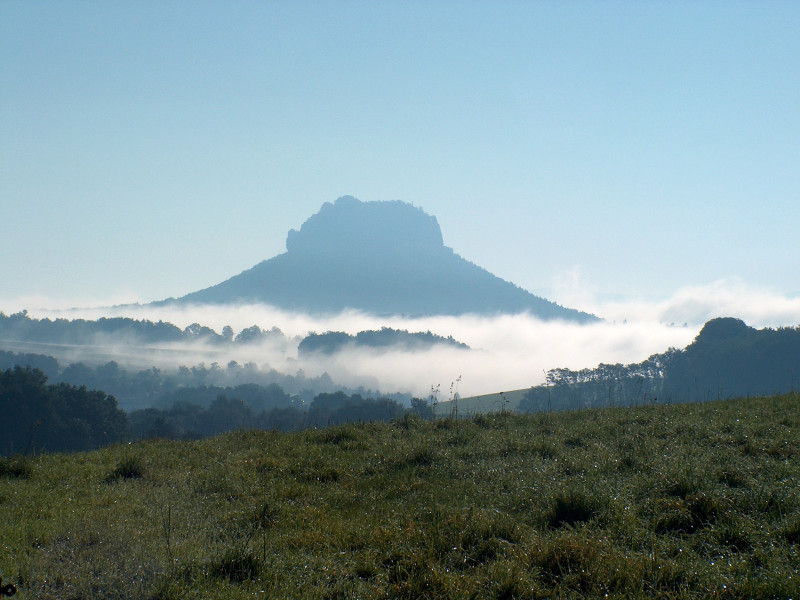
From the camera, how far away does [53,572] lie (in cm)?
535

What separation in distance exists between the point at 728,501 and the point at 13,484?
10.2 m

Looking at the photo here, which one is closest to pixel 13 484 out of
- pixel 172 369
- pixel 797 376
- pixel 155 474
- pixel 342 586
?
pixel 155 474

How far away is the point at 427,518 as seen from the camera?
6996 mm

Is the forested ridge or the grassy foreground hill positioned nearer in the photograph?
the grassy foreground hill

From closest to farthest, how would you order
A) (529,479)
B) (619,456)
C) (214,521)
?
(214,521) < (529,479) < (619,456)

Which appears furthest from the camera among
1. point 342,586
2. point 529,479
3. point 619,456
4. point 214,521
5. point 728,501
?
point 619,456

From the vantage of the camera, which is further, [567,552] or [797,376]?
[797,376]

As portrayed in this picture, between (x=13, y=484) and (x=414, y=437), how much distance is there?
729cm

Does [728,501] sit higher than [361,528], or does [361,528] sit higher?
[728,501]

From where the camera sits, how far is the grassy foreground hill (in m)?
5.16

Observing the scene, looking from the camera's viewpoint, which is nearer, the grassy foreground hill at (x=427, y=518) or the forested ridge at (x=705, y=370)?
the grassy foreground hill at (x=427, y=518)

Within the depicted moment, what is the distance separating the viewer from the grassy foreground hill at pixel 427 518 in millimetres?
5164

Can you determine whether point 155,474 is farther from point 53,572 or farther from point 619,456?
point 619,456

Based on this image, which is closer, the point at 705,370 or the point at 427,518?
the point at 427,518
